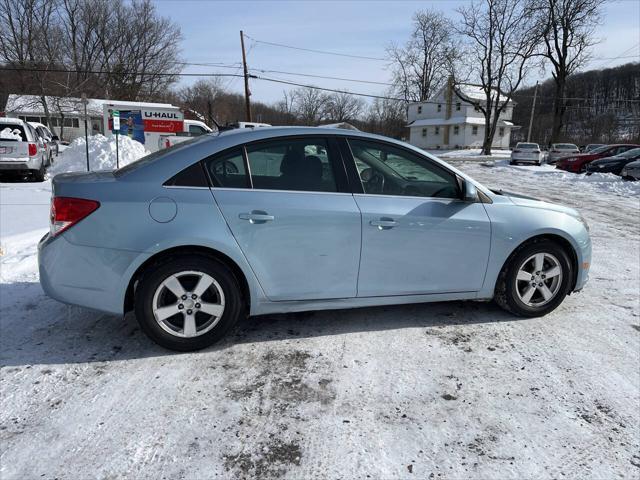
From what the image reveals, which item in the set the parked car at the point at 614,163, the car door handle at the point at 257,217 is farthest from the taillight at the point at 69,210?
the parked car at the point at 614,163

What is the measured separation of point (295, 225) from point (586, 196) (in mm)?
14189

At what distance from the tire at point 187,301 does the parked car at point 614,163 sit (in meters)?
23.2

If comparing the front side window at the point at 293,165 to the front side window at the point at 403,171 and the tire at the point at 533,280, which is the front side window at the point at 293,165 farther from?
the tire at the point at 533,280

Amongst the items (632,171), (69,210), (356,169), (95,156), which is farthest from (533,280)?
(632,171)

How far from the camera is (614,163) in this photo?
71.5 feet

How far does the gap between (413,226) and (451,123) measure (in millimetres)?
60351

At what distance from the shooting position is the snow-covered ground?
88.3 inches

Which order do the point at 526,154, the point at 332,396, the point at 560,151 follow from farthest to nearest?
the point at 560,151 < the point at 526,154 < the point at 332,396

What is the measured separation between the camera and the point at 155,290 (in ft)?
10.3

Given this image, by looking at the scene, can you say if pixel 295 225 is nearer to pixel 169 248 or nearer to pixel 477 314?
pixel 169 248

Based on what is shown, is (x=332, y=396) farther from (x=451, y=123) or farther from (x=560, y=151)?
(x=451, y=123)

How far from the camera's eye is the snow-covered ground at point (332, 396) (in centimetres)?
224

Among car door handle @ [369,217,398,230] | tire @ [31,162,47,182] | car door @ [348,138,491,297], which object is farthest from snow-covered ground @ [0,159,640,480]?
tire @ [31,162,47,182]

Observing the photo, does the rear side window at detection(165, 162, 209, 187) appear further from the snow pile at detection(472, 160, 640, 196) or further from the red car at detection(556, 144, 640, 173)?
the red car at detection(556, 144, 640, 173)
